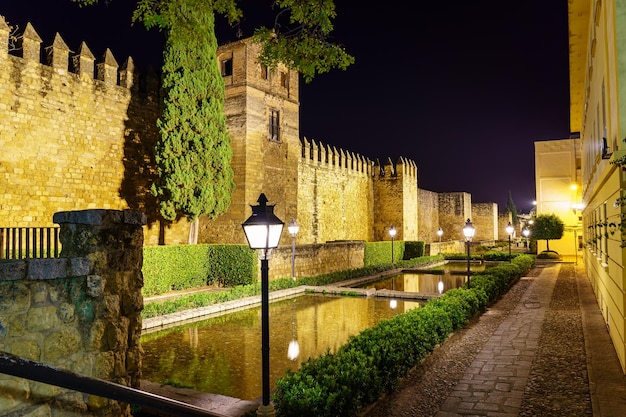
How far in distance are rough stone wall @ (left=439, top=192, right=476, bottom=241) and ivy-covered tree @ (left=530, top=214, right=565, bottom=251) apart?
13.7 meters

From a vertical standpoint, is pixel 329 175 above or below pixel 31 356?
above

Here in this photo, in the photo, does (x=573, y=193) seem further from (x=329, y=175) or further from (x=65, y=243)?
(x=65, y=243)

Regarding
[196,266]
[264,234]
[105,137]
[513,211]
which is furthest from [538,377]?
[513,211]

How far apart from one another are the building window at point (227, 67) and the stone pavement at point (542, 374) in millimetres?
14039

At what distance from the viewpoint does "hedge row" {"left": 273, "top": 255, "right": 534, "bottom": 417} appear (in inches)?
175

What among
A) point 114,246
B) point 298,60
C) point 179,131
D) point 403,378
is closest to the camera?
point 114,246

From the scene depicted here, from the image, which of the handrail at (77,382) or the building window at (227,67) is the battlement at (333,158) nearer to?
the building window at (227,67)

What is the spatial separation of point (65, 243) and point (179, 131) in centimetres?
1223

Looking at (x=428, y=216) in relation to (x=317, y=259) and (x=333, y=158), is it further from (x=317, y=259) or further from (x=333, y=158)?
(x=317, y=259)

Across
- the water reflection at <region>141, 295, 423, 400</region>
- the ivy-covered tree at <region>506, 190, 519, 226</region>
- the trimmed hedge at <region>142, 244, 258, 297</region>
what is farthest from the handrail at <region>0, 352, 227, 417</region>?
the ivy-covered tree at <region>506, 190, 519, 226</region>

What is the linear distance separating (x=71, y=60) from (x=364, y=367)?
15.0 m

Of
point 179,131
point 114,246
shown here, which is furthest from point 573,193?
point 114,246

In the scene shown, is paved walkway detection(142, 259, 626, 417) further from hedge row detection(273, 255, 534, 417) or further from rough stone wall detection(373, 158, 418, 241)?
rough stone wall detection(373, 158, 418, 241)

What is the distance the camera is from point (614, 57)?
579 cm
